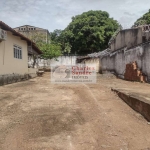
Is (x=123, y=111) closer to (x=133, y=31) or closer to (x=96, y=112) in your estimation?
(x=96, y=112)

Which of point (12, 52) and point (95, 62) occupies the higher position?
point (12, 52)

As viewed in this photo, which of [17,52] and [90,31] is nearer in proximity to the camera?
[17,52]

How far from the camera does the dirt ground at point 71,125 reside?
3609 mm

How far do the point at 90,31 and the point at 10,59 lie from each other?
60.8 ft

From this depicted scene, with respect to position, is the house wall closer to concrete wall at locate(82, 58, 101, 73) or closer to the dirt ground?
the dirt ground

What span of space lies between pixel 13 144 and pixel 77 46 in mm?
26955

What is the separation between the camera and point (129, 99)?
589 cm

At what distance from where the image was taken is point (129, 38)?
13328mm

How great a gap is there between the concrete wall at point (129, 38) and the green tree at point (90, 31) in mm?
11838

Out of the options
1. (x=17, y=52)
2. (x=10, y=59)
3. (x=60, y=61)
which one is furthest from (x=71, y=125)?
(x=60, y=61)

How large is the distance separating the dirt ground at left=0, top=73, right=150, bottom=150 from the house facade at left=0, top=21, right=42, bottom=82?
4740mm

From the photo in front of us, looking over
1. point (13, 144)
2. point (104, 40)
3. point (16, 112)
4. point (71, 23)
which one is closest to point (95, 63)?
point (104, 40)

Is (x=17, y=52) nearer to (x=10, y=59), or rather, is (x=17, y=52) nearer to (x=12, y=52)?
(x=12, y=52)

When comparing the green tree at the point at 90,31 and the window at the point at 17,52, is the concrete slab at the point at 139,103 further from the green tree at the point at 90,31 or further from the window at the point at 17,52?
the green tree at the point at 90,31
